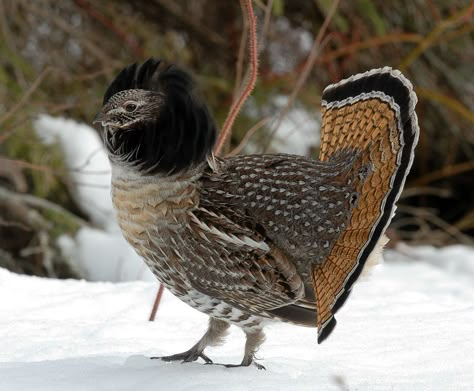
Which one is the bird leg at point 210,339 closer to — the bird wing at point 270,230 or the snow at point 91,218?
the bird wing at point 270,230

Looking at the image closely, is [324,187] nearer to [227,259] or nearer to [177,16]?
[227,259]

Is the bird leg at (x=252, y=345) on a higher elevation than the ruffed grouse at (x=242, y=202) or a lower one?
lower

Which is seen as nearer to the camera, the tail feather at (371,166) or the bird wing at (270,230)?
the tail feather at (371,166)

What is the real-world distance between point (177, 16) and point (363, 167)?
4.49 meters

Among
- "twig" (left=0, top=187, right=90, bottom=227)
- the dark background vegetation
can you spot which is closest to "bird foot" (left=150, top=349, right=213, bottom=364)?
the dark background vegetation

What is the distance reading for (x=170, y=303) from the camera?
175 inches

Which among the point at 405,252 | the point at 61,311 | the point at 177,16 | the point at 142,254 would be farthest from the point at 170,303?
the point at 405,252

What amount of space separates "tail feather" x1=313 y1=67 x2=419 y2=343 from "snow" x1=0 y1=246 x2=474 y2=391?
329 mm

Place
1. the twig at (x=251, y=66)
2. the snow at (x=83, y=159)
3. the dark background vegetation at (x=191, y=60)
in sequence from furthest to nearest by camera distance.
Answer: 1. the snow at (x=83, y=159)
2. the dark background vegetation at (x=191, y=60)
3. the twig at (x=251, y=66)

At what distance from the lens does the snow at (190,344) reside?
287 centimetres

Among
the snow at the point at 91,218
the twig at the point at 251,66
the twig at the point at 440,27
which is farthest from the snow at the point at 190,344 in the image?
the twig at the point at 440,27

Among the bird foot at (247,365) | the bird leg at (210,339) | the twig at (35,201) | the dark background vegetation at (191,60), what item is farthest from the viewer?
the dark background vegetation at (191,60)

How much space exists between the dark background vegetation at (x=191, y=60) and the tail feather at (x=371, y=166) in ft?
6.78

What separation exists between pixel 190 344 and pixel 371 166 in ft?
4.06
